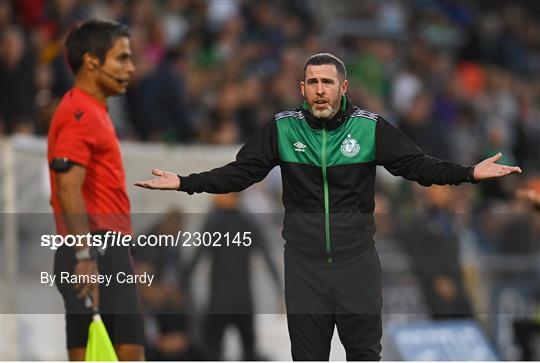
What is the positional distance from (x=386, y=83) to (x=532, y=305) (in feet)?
16.2

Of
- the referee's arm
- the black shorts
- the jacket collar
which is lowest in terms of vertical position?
the black shorts

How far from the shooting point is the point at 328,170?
6648 millimetres

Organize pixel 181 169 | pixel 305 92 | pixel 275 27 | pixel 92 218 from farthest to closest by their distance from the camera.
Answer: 1. pixel 275 27
2. pixel 181 169
3. pixel 92 218
4. pixel 305 92

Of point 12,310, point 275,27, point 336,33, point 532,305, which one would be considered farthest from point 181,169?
point 336,33

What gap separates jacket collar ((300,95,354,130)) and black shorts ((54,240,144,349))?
4.51 ft

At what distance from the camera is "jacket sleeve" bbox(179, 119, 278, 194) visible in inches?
266

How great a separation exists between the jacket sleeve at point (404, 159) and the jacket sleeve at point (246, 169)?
507 mm

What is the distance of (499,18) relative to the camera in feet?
66.6

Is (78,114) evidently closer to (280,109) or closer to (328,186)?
(328,186)

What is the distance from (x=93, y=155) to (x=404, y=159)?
168 cm

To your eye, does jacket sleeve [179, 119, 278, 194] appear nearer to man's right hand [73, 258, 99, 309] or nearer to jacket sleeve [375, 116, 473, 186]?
jacket sleeve [375, 116, 473, 186]

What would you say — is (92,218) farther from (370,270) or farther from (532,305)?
(532,305)

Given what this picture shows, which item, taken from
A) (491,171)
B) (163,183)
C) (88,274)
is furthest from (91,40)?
(491,171)

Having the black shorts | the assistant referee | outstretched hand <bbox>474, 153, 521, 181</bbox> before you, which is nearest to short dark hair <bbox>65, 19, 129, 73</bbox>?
the assistant referee
